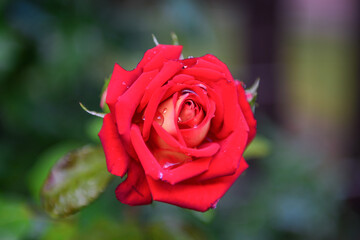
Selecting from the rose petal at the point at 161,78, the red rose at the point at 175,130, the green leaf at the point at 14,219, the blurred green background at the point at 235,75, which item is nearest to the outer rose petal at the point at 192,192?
the red rose at the point at 175,130

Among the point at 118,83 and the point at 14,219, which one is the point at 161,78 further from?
the point at 14,219

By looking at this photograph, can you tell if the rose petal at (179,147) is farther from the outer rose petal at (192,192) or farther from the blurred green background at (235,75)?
the blurred green background at (235,75)

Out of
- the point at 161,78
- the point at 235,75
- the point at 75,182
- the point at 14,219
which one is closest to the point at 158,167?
the point at 161,78

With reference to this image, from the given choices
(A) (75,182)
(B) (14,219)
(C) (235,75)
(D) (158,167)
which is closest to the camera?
(D) (158,167)

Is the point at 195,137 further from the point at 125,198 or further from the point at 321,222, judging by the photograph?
the point at 321,222

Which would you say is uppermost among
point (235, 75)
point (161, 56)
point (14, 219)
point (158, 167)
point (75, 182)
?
point (161, 56)

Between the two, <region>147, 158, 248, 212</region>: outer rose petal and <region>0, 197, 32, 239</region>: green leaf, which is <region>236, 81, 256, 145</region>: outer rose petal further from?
<region>0, 197, 32, 239</region>: green leaf
